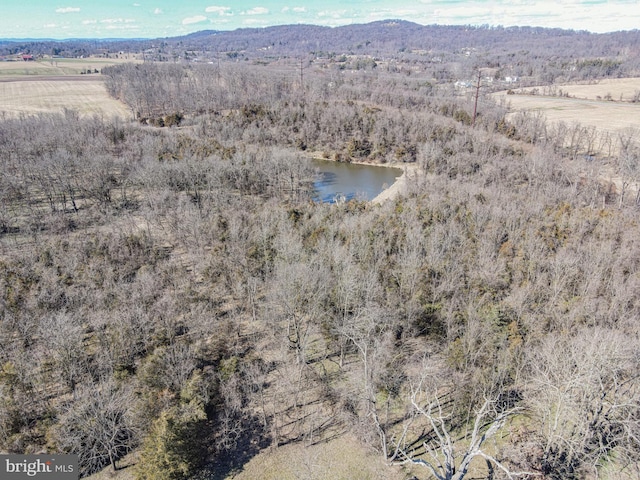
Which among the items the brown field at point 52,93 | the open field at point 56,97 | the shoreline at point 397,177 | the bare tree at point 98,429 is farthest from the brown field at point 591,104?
the brown field at point 52,93

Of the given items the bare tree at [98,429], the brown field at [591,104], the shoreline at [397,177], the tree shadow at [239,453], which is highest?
the brown field at [591,104]

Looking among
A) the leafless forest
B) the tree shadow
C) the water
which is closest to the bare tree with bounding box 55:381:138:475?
the leafless forest

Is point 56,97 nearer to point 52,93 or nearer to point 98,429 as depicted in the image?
point 52,93

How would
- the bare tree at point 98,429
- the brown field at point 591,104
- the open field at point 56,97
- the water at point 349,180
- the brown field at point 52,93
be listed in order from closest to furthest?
1. the bare tree at point 98,429
2. the water at point 349,180
3. the brown field at point 591,104
4. the open field at point 56,97
5. the brown field at point 52,93

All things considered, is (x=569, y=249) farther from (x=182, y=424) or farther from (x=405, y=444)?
(x=182, y=424)

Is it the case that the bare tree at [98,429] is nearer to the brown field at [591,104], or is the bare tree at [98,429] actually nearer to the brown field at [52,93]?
the brown field at [52,93]

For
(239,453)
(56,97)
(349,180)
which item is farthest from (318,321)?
(56,97)
